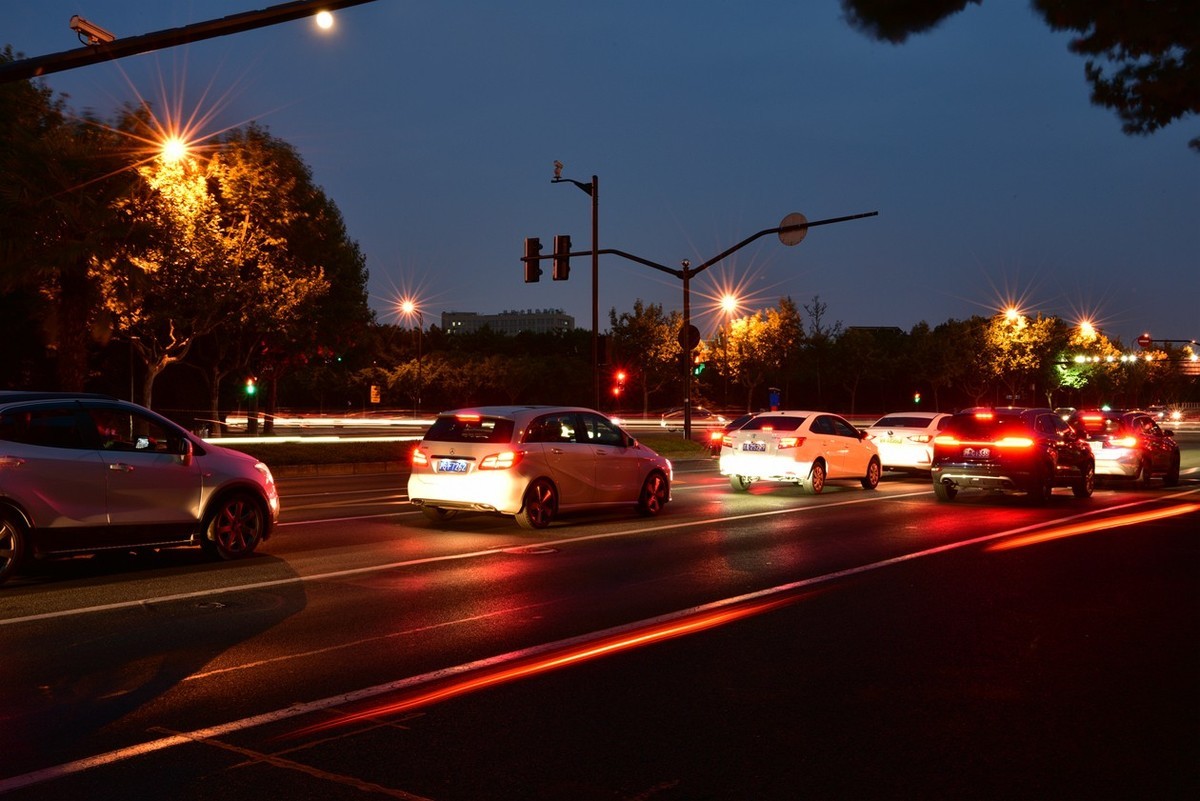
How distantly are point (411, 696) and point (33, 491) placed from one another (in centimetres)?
486

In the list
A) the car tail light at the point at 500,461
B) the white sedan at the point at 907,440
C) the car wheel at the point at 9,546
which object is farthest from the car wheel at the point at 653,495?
the white sedan at the point at 907,440

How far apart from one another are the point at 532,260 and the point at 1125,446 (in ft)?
47.9

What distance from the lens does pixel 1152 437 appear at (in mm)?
23922

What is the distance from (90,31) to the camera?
42.1 ft

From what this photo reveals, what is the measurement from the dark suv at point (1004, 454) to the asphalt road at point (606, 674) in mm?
5932

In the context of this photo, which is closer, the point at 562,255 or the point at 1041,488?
the point at 1041,488

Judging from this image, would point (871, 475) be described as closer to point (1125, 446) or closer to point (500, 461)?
point (1125, 446)

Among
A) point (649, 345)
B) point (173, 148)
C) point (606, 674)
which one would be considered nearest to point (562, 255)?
point (173, 148)

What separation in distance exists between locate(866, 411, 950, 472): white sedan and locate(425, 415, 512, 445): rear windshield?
12622 millimetres

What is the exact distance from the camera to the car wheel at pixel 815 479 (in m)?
20.4

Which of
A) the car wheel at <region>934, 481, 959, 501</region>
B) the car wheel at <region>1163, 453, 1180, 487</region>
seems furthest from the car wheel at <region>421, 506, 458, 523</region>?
the car wheel at <region>1163, 453, 1180, 487</region>

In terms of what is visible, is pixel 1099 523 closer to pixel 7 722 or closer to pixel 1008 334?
pixel 7 722

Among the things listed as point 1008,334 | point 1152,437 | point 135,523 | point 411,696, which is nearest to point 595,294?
point 1152,437

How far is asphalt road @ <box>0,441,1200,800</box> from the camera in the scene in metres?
4.97
